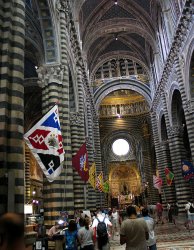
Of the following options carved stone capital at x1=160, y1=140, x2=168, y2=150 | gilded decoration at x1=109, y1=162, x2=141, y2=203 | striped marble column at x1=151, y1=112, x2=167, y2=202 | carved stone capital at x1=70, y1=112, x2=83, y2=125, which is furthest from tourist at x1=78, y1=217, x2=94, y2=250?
gilded decoration at x1=109, y1=162, x2=141, y2=203

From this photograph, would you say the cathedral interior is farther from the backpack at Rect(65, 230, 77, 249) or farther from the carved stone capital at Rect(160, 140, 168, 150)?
the backpack at Rect(65, 230, 77, 249)

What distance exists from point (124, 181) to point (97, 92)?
60.1 feet

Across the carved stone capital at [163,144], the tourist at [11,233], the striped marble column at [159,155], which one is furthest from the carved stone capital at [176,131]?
the tourist at [11,233]

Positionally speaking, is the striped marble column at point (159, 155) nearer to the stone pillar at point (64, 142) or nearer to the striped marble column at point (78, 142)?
the striped marble column at point (78, 142)

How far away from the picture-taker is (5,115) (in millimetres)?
8273

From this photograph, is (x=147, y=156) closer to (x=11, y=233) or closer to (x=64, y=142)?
(x=64, y=142)

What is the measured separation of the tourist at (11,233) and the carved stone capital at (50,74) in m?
13.5

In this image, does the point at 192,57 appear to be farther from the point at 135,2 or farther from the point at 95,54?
the point at 95,54

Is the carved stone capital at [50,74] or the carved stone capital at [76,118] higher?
the carved stone capital at [50,74]

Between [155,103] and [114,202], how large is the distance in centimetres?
1977

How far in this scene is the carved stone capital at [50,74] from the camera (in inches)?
606

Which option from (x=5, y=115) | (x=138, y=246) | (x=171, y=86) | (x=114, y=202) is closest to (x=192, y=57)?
(x=171, y=86)

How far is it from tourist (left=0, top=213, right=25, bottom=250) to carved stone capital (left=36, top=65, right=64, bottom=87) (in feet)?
44.2

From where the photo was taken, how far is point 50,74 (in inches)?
611
